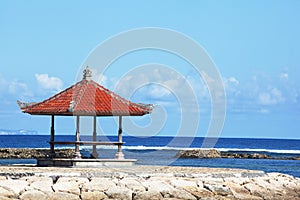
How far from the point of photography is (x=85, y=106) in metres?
25.2

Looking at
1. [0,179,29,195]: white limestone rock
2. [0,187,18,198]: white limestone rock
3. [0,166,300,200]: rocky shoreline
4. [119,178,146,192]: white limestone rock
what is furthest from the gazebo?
[0,187,18,198]: white limestone rock

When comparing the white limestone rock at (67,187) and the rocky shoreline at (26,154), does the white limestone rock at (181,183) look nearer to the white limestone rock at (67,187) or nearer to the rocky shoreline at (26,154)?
the white limestone rock at (67,187)

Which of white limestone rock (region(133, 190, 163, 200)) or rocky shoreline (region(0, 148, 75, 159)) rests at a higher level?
rocky shoreline (region(0, 148, 75, 159))

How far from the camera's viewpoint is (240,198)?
21094 millimetres

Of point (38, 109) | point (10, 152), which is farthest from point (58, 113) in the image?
point (10, 152)

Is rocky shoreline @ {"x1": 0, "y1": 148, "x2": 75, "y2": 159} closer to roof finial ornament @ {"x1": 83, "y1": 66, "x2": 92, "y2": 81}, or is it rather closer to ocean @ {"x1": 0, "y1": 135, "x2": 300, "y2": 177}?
ocean @ {"x1": 0, "y1": 135, "x2": 300, "y2": 177}

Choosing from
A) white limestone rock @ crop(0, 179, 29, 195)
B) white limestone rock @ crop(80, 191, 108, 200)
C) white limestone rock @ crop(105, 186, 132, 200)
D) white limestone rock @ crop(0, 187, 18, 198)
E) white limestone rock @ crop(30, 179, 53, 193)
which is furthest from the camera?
white limestone rock @ crop(105, 186, 132, 200)

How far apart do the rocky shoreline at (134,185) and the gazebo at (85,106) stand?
3.81 m

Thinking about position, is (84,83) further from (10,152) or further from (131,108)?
(10,152)

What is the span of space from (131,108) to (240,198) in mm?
6036

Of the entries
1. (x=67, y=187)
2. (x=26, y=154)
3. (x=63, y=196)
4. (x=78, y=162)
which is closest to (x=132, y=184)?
(x=67, y=187)

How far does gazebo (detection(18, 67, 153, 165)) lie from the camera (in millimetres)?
25016

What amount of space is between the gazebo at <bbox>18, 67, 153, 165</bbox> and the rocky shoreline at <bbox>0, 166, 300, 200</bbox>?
3.81 meters

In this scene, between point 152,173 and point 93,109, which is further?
point 93,109
